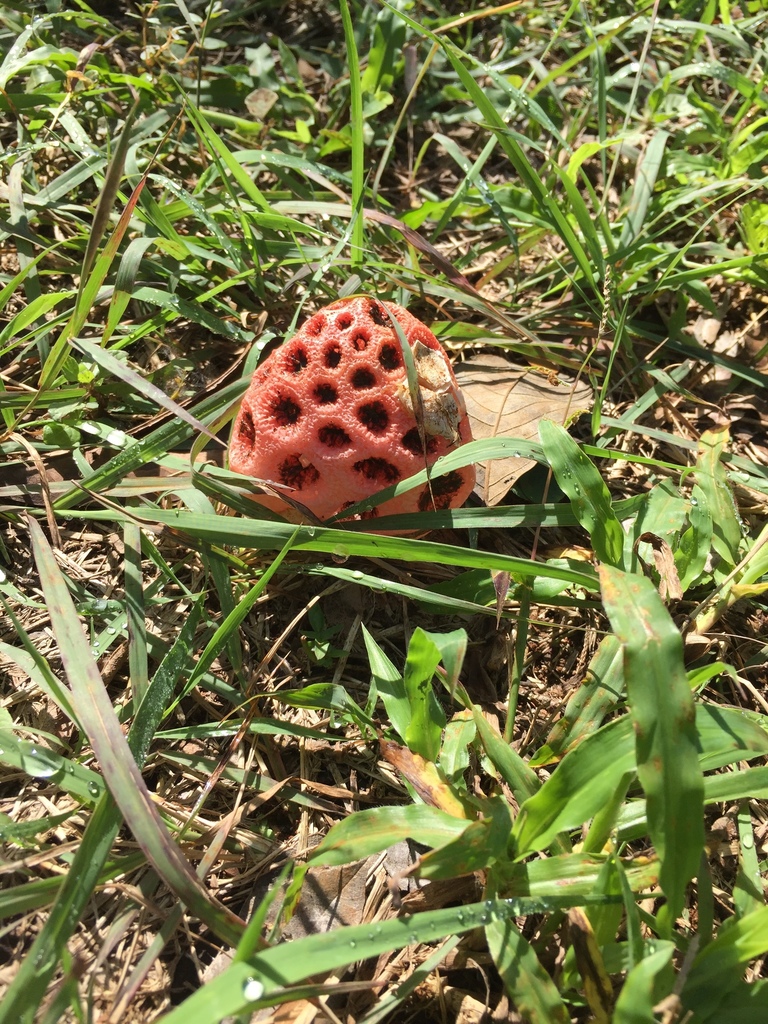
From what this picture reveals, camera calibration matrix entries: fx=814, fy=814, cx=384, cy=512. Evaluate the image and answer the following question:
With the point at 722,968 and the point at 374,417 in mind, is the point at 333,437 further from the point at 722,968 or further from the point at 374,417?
the point at 722,968

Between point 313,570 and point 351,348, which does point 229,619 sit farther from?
point 351,348

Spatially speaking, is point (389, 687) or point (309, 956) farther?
point (389, 687)

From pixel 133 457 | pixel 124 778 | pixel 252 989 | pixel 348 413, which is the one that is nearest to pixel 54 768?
pixel 124 778

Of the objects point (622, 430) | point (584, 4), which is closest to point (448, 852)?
point (622, 430)

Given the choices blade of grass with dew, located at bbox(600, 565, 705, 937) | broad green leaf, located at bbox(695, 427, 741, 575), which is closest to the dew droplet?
blade of grass with dew, located at bbox(600, 565, 705, 937)

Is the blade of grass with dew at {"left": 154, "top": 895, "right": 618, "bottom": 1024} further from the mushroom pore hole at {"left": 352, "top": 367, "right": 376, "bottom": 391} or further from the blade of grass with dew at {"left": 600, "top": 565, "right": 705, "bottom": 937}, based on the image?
the mushroom pore hole at {"left": 352, "top": 367, "right": 376, "bottom": 391}
